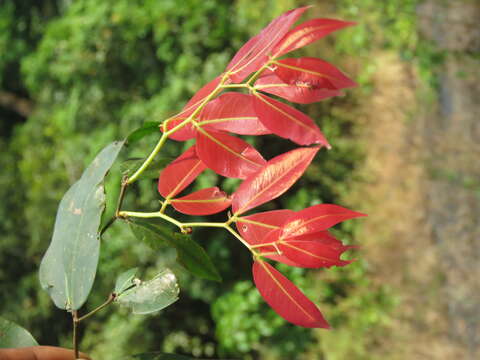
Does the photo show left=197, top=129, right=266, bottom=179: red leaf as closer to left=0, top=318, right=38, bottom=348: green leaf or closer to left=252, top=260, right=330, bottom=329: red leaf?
left=252, top=260, right=330, bottom=329: red leaf

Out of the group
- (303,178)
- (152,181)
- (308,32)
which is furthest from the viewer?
(303,178)

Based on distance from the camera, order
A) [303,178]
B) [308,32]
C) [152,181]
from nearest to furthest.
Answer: [308,32] < [152,181] < [303,178]

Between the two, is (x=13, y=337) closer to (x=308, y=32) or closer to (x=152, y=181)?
(x=308, y=32)

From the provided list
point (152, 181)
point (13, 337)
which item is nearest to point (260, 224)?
point (13, 337)

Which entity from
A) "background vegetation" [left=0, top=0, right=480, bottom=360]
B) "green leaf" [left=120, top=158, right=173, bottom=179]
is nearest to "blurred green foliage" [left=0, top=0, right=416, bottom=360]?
"background vegetation" [left=0, top=0, right=480, bottom=360]

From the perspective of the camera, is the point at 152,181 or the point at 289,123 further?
the point at 152,181

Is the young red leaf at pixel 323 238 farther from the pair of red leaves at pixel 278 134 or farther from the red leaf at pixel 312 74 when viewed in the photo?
the red leaf at pixel 312 74

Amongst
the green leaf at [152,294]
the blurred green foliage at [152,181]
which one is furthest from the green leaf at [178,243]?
the blurred green foliage at [152,181]

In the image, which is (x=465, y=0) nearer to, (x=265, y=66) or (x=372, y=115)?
(x=372, y=115)
